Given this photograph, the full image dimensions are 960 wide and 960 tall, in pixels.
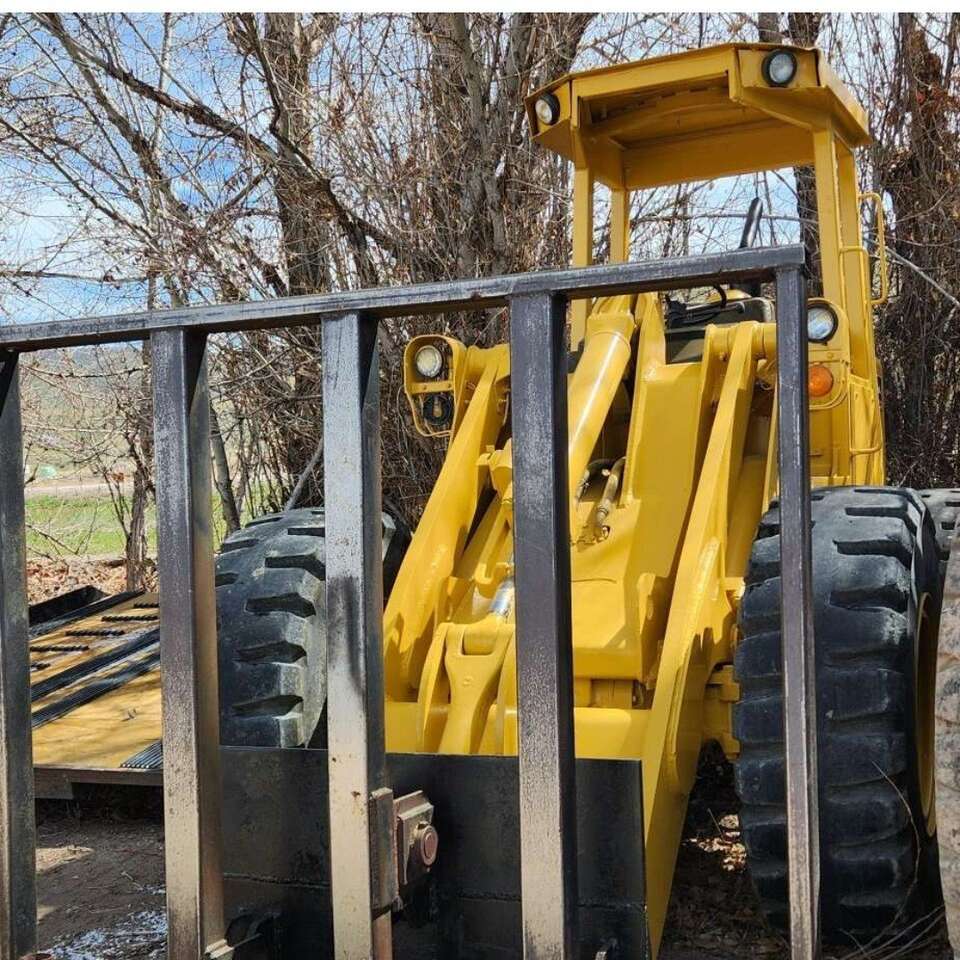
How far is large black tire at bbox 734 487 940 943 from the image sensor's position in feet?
9.47

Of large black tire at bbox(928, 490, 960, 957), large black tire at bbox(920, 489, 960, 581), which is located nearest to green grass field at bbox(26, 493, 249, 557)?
large black tire at bbox(920, 489, 960, 581)

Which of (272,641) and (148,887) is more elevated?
(272,641)

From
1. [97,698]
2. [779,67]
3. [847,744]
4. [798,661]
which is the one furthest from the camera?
[97,698]

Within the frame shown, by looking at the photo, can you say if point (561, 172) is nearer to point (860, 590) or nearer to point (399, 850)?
point (860, 590)

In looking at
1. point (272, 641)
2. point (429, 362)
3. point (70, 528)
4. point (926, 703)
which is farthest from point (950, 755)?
point (70, 528)

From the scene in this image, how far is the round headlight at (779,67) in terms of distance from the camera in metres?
3.83

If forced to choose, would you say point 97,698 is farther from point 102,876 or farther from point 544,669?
point 544,669

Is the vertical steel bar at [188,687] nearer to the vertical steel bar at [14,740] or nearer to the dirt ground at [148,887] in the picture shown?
the vertical steel bar at [14,740]

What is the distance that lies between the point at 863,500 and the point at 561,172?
226 inches

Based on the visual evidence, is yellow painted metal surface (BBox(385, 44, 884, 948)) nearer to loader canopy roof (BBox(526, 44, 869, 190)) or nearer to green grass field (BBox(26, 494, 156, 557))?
loader canopy roof (BBox(526, 44, 869, 190))

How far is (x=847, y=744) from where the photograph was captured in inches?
115

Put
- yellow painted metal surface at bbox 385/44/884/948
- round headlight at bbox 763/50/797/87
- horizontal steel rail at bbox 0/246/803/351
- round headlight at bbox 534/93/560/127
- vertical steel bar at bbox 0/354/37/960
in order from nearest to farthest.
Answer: horizontal steel rail at bbox 0/246/803/351
vertical steel bar at bbox 0/354/37/960
yellow painted metal surface at bbox 385/44/884/948
round headlight at bbox 763/50/797/87
round headlight at bbox 534/93/560/127

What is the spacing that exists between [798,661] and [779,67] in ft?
8.65

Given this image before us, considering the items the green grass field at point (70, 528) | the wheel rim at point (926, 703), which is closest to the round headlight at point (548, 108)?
the wheel rim at point (926, 703)
